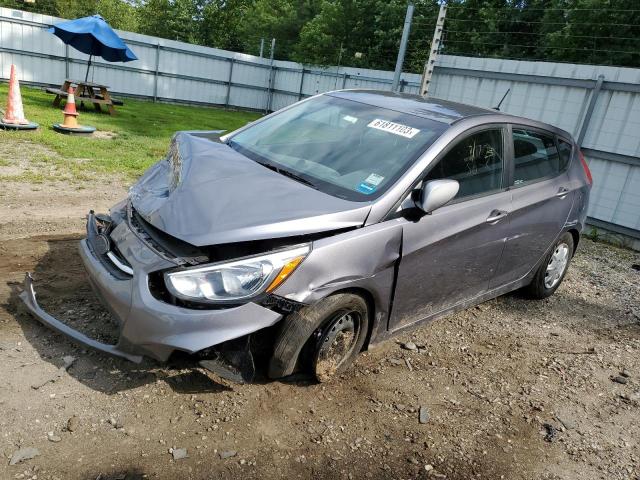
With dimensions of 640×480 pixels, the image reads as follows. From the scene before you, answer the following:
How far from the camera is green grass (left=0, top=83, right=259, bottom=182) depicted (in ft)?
22.8

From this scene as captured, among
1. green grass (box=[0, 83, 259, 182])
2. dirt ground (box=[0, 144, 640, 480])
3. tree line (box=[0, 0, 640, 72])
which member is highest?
tree line (box=[0, 0, 640, 72])

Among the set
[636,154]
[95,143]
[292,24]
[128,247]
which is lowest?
[95,143]

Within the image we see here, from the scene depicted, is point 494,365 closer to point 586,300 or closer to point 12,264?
point 586,300

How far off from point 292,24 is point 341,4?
25.7ft

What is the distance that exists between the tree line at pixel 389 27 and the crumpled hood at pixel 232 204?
7.56 meters

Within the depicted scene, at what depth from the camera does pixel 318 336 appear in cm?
275

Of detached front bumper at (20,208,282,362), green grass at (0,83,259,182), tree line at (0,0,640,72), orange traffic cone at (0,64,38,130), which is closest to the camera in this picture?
detached front bumper at (20,208,282,362)

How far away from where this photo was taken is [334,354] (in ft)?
9.61

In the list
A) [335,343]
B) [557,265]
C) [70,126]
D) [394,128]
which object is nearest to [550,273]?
[557,265]

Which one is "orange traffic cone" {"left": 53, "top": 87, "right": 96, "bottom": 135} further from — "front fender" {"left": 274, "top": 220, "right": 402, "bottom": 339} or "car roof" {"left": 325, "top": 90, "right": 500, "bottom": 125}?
"front fender" {"left": 274, "top": 220, "right": 402, "bottom": 339}

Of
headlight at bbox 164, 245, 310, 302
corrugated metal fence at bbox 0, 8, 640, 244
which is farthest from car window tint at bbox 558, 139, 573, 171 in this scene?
corrugated metal fence at bbox 0, 8, 640, 244

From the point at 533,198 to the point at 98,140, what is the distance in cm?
778

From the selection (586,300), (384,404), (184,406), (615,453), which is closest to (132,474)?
(184,406)

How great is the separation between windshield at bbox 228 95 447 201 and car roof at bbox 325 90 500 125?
0.08m
